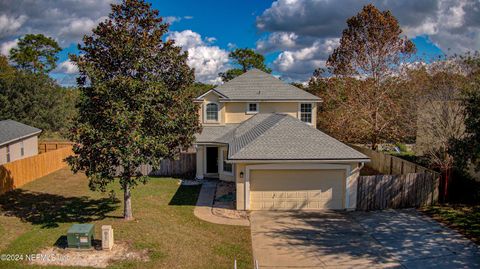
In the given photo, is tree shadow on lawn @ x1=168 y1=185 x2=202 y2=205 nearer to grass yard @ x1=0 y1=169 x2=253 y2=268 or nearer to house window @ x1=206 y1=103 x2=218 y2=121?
grass yard @ x1=0 y1=169 x2=253 y2=268

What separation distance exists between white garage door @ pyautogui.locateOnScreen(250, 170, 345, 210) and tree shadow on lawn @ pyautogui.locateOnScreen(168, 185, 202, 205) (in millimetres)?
3646

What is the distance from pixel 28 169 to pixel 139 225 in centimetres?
1260

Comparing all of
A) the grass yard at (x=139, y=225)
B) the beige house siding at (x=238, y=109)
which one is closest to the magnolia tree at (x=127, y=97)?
the grass yard at (x=139, y=225)

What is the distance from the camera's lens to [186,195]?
64.6ft

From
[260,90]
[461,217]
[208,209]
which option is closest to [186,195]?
[208,209]

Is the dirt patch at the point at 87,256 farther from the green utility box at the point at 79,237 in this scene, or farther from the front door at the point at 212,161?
the front door at the point at 212,161

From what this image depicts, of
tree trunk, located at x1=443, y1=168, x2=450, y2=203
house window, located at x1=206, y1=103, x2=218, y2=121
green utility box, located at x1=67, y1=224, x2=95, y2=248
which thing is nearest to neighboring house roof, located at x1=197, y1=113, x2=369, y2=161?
tree trunk, located at x1=443, y1=168, x2=450, y2=203

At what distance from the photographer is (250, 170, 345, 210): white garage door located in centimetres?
1678

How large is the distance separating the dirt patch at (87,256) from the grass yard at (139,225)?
34 centimetres

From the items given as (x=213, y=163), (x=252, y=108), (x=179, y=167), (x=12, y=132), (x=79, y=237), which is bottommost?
(x=79, y=237)

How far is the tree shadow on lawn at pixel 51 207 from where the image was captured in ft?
48.6

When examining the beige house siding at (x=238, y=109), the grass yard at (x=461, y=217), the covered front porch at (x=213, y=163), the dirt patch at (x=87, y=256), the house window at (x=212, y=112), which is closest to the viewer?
the dirt patch at (x=87, y=256)

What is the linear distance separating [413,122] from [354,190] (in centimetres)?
1133

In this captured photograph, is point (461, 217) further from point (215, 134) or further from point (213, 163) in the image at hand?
point (215, 134)
